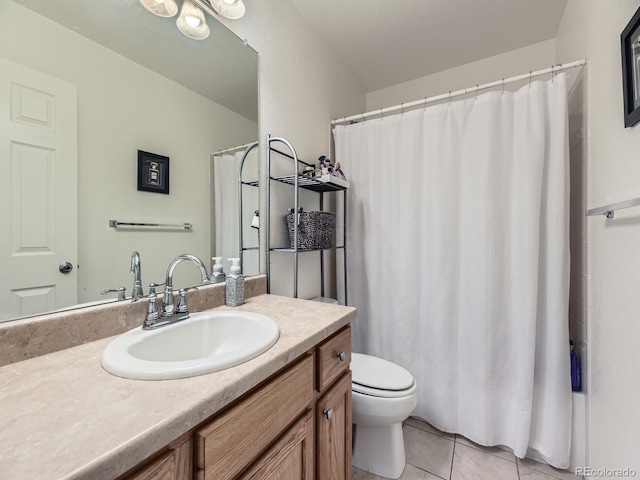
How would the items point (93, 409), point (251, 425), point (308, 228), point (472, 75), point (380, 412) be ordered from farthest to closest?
1. point (472, 75)
2. point (308, 228)
3. point (380, 412)
4. point (251, 425)
5. point (93, 409)

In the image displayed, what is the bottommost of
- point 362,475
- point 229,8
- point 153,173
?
point 362,475

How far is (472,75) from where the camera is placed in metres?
2.03

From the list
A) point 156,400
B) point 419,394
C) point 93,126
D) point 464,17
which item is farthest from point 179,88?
point 419,394

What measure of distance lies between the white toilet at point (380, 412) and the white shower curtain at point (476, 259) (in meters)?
0.40

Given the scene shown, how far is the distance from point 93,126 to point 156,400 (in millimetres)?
781

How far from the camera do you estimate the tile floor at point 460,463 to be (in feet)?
4.22

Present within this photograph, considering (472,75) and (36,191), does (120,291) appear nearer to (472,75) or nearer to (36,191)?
(36,191)

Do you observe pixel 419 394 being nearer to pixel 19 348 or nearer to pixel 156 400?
pixel 156 400

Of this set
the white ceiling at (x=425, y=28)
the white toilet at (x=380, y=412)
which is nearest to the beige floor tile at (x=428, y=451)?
the white toilet at (x=380, y=412)

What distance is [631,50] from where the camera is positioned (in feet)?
2.90

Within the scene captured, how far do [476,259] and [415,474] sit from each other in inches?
42.7

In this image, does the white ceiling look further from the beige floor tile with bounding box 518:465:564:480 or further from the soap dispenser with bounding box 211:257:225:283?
the beige floor tile with bounding box 518:465:564:480

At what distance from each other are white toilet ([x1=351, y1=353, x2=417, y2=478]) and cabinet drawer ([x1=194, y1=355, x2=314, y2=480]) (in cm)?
54

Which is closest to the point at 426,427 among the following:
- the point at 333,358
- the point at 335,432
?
the point at 335,432
